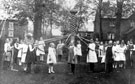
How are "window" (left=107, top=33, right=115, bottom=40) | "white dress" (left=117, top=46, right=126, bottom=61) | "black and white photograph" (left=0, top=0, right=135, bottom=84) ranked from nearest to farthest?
"black and white photograph" (left=0, top=0, right=135, bottom=84) < "white dress" (left=117, top=46, right=126, bottom=61) < "window" (left=107, top=33, right=115, bottom=40)

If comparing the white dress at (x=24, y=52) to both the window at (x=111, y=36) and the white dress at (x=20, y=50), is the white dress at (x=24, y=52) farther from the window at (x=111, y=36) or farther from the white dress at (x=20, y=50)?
the window at (x=111, y=36)

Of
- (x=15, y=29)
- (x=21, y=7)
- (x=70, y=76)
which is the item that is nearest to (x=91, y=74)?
(x=70, y=76)

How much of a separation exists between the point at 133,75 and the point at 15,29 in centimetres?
3278

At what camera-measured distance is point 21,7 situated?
74.3 ft

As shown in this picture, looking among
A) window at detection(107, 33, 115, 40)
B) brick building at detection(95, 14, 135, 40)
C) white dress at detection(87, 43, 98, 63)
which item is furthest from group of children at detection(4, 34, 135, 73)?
window at detection(107, 33, 115, 40)

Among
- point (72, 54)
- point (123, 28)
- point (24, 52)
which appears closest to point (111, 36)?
point (123, 28)

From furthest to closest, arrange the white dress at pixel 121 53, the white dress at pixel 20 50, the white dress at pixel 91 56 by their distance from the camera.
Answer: the white dress at pixel 121 53 < the white dress at pixel 20 50 < the white dress at pixel 91 56

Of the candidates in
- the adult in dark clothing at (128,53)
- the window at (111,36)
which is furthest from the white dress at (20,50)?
the window at (111,36)

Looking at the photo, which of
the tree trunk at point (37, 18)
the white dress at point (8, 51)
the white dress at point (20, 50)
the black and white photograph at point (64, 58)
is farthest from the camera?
→ the tree trunk at point (37, 18)

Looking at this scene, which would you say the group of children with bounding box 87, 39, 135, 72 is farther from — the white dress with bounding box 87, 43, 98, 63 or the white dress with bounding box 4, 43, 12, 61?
the white dress with bounding box 4, 43, 12, 61

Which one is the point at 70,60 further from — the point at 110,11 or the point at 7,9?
the point at 110,11

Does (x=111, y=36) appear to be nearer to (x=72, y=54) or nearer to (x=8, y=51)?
(x=8, y=51)

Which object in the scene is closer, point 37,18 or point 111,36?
point 37,18

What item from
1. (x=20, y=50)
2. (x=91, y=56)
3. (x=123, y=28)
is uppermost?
(x=123, y=28)
